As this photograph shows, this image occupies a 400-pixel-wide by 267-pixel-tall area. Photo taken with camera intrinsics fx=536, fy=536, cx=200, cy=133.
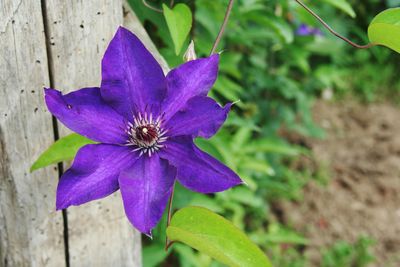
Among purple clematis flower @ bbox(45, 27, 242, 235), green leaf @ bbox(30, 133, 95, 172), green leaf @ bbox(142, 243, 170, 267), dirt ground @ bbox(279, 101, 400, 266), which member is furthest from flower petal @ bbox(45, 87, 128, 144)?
dirt ground @ bbox(279, 101, 400, 266)

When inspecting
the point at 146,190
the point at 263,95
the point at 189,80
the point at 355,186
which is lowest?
the point at 355,186

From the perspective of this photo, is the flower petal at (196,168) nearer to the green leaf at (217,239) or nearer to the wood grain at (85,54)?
the green leaf at (217,239)

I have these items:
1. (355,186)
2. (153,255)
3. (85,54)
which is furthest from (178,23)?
(355,186)

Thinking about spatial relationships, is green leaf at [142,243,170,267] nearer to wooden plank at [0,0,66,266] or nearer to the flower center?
wooden plank at [0,0,66,266]

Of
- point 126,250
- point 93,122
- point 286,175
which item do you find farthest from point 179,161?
point 286,175

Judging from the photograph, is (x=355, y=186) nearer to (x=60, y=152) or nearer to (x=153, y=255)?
(x=153, y=255)

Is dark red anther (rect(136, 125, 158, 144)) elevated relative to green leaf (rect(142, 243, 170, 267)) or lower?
elevated
